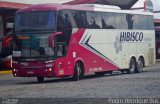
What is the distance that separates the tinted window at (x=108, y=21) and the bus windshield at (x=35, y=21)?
452 centimetres

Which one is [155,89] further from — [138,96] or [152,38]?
[152,38]

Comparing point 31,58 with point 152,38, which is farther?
→ point 152,38

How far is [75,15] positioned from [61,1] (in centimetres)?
1658

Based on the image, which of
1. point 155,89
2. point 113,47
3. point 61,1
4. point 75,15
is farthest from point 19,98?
point 61,1

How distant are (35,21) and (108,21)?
17.2ft

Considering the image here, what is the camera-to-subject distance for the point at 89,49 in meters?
26.7

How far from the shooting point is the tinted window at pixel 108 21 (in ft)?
91.4

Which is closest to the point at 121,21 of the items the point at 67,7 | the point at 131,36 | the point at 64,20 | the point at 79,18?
the point at 131,36

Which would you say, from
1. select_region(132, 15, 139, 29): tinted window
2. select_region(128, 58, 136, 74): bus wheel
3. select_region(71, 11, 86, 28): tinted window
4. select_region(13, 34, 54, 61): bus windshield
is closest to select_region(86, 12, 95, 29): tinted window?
select_region(71, 11, 86, 28): tinted window

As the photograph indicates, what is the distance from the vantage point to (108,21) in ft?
92.7

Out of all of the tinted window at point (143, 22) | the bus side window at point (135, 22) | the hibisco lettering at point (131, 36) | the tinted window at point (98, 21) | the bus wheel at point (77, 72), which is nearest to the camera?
the bus wheel at point (77, 72)

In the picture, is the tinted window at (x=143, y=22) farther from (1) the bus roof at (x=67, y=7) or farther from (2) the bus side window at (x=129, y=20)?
(2) the bus side window at (x=129, y=20)

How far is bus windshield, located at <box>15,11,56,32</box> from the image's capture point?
23953 millimetres

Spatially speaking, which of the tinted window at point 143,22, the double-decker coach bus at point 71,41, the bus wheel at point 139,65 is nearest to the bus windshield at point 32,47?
the double-decker coach bus at point 71,41
